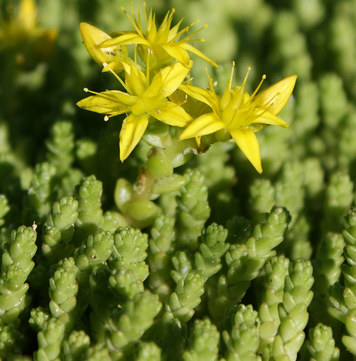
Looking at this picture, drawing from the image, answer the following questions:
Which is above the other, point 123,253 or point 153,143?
point 153,143

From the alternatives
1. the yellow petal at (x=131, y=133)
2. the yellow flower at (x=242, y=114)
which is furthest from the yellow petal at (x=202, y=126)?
the yellow petal at (x=131, y=133)

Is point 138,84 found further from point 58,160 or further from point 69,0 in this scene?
point 69,0

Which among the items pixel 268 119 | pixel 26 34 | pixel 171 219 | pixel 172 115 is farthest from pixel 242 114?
pixel 26 34

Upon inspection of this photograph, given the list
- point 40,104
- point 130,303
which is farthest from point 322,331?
point 40,104

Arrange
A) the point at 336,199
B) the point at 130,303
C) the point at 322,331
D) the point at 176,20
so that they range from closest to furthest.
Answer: the point at 130,303
the point at 322,331
the point at 336,199
the point at 176,20

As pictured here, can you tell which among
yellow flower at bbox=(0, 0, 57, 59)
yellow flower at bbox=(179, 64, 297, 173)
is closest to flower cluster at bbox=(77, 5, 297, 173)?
yellow flower at bbox=(179, 64, 297, 173)

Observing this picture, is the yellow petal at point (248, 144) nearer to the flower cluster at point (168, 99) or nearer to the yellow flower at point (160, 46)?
the flower cluster at point (168, 99)

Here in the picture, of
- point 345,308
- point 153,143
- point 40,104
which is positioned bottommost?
point 40,104
